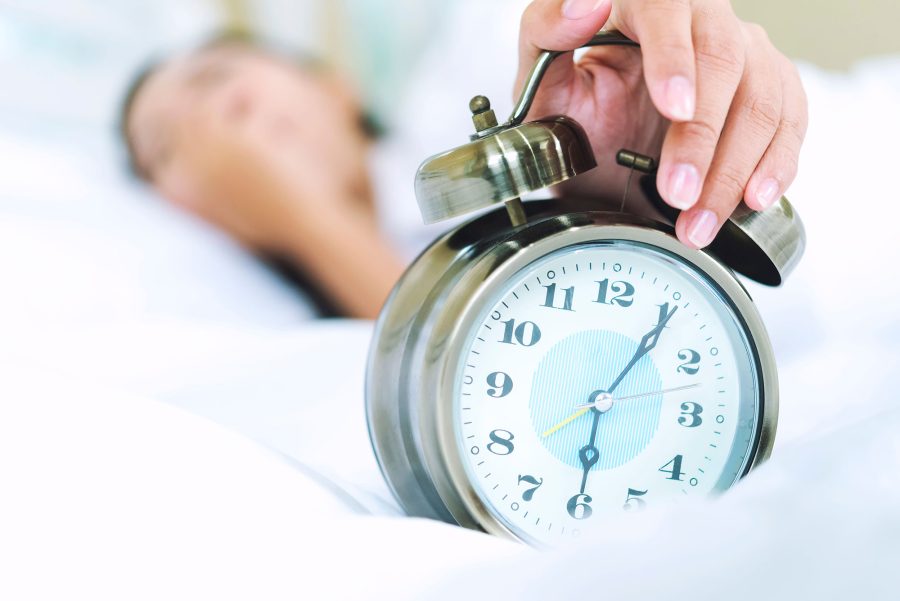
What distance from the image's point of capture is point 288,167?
4.60 ft

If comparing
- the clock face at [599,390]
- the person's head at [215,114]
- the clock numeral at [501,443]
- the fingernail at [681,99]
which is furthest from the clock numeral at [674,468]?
the person's head at [215,114]

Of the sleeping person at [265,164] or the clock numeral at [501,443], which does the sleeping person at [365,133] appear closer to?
the sleeping person at [265,164]

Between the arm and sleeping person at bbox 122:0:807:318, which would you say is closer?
sleeping person at bbox 122:0:807:318

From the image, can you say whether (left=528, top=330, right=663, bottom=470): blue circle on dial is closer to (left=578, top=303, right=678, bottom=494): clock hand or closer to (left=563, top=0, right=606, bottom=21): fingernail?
(left=578, top=303, right=678, bottom=494): clock hand

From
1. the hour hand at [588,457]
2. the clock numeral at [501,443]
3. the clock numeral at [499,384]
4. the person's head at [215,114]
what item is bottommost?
the hour hand at [588,457]

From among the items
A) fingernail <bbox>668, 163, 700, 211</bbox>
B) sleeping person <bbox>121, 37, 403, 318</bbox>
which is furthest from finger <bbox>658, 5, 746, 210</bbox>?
sleeping person <bbox>121, 37, 403, 318</bbox>

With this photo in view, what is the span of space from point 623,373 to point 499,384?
81 mm

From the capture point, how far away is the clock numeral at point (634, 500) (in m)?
0.55

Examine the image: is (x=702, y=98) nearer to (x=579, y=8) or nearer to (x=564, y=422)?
(x=579, y=8)

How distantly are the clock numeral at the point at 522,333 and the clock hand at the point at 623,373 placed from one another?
6 centimetres

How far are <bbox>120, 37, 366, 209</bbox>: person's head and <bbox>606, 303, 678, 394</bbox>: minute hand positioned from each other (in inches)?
39.4

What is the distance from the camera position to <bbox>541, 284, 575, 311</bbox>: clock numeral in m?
0.54

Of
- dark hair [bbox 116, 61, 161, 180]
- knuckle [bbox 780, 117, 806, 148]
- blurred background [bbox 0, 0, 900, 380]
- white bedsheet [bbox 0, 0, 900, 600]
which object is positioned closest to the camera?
white bedsheet [bbox 0, 0, 900, 600]

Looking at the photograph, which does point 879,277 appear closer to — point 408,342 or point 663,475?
point 663,475
